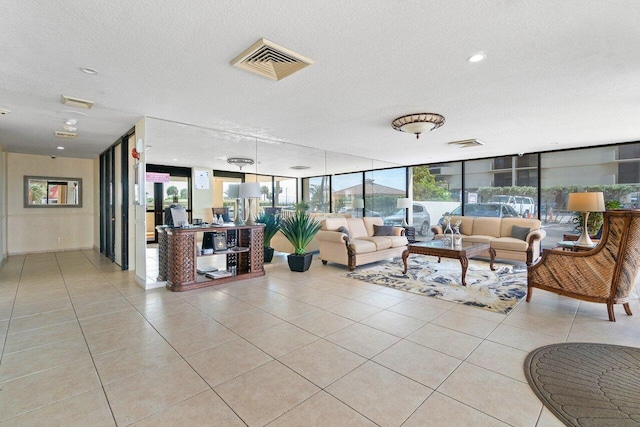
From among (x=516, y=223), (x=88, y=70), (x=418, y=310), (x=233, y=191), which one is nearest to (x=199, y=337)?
(x=418, y=310)

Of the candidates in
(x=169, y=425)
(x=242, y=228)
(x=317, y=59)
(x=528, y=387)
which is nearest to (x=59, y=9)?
(x=317, y=59)

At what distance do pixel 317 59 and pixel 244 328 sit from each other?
2.61m

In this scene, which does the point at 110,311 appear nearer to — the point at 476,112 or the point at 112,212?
the point at 112,212

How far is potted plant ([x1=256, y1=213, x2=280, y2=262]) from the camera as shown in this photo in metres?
6.11

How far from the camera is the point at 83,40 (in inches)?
91.7

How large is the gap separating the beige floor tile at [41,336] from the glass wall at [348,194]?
18.4 ft

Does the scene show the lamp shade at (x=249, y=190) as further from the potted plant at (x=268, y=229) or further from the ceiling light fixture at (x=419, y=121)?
the ceiling light fixture at (x=419, y=121)

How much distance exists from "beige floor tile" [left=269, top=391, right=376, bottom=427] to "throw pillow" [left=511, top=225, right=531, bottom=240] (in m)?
6.00

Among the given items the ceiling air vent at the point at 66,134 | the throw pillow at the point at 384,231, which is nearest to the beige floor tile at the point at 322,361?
the throw pillow at the point at 384,231

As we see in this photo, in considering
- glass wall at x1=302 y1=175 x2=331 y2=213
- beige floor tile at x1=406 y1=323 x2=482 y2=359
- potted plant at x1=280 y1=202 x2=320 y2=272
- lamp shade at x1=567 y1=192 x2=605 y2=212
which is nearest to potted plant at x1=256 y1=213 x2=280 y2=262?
potted plant at x1=280 y1=202 x2=320 y2=272

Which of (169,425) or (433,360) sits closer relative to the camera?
(169,425)

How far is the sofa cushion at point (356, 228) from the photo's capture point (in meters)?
6.56

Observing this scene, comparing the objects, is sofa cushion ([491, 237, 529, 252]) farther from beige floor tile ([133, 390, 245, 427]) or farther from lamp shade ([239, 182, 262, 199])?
beige floor tile ([133, 390, 245, 427])

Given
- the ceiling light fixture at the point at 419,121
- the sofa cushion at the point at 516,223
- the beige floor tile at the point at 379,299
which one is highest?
the ceiling light fixture at the point at 419,121
